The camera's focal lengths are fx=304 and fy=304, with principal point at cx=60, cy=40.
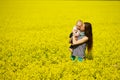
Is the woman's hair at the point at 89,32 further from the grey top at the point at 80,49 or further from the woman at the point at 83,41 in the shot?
the grey top at the point at 80,49

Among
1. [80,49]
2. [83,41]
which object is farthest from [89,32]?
[80,49]

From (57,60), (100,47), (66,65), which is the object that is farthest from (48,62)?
(100,47)

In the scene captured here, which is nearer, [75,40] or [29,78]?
[29,78]

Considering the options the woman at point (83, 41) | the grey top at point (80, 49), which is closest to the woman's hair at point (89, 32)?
the woman at point (83, 41)

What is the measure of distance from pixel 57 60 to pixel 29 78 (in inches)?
90.1

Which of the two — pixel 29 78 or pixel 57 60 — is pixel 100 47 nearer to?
pixel 57 60

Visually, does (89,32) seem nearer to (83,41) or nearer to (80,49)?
(83,41)

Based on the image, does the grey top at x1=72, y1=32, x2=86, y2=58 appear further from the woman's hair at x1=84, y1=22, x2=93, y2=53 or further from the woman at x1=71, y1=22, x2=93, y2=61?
the woman's hair at x1=84, y1=22, x2=93, y2=53

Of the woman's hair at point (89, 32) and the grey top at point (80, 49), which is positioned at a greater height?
the woman's hair at point (89, 32)

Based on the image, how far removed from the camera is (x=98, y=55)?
1119cm

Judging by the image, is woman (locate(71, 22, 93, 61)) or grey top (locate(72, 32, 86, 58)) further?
grey top (locate(72, 32, 86, 58))

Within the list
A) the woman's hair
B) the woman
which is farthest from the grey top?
the woman's hair

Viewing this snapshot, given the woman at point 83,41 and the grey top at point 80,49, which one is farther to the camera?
the grey top at point 80,49

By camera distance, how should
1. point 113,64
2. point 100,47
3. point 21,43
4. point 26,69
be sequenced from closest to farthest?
point 26,69, point 113,64, point 100,47, point 21,43
